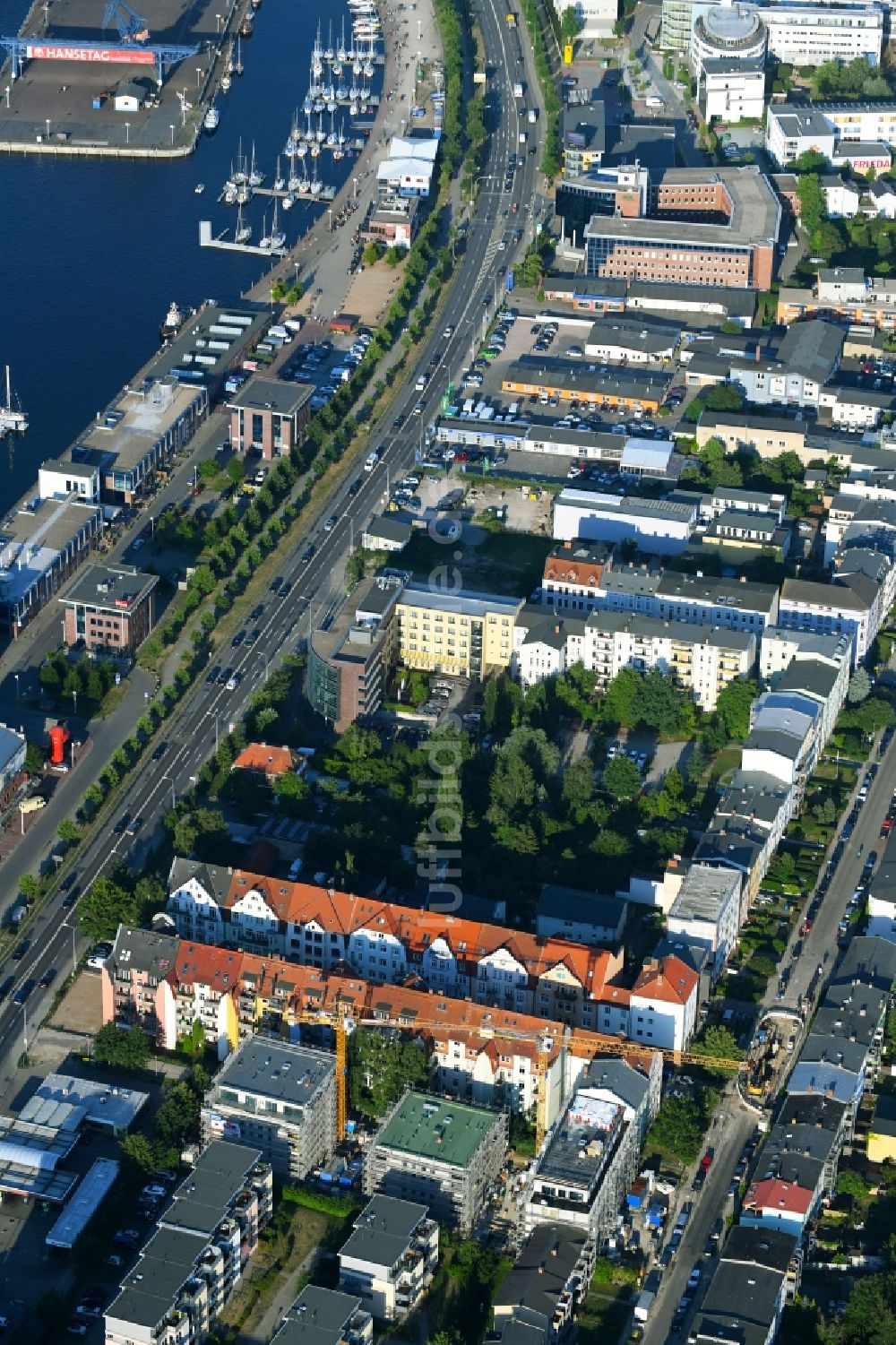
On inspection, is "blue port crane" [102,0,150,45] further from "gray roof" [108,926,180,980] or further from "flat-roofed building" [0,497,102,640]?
"gray roof" [108,926,180,980]

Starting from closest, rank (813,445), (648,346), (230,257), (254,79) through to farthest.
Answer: (813,445) < (648,346) < (230,257) < (254,79)

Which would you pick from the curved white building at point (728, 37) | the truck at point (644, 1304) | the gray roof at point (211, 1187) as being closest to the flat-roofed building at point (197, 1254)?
the gray roof at point (211, 1187)

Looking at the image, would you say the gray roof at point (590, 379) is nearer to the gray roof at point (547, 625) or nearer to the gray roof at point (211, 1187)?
the gray roof at point (547, 625)

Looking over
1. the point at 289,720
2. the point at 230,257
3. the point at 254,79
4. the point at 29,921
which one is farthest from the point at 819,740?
the point at 254,79

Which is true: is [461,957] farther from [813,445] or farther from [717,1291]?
[813,445]

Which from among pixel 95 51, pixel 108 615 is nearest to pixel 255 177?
pixel 95 51

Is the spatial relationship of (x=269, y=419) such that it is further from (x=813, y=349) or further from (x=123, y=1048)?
(x=123, y=1048)

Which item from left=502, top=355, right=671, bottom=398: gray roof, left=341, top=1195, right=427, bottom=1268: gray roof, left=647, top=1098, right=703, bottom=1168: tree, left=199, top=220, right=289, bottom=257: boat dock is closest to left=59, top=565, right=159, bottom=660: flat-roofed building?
left=502, top=355, right=671, bottom=398: gray roof
